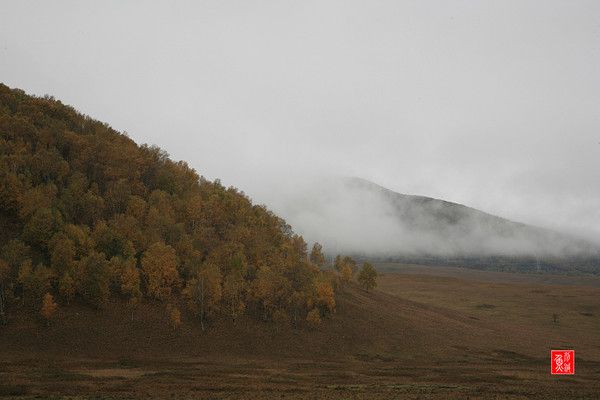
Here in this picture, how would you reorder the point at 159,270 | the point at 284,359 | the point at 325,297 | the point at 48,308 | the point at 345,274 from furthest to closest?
1. the point at 345,274
2. the point at 325,297
3. the point at 159,270
4. the point at 284,359
5. the point at 48,308

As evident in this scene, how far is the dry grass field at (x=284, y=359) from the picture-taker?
137 ft

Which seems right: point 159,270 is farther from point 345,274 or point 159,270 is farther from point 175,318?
point 345,274

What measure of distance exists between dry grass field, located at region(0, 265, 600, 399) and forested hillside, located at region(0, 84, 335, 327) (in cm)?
385

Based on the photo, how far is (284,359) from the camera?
61.5 meters

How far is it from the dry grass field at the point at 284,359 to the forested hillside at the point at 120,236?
3.85 metres

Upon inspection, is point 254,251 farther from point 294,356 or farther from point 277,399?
point 277,399

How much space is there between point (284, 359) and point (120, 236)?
3433cm

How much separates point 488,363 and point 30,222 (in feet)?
246

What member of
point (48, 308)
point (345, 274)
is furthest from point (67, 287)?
point (345, 274)

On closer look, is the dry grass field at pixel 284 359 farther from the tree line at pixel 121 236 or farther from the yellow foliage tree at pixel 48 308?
the tree line at pixel 121 236

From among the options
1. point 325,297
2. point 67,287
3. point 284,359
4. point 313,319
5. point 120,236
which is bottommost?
point 284,359

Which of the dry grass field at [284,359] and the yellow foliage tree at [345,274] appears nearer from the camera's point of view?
the dry grass field at [284,359]

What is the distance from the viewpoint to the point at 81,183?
255ft

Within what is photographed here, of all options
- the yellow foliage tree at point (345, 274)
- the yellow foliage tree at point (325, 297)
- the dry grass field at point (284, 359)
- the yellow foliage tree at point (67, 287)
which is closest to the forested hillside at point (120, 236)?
the yellow foliage tree at point (67, 287)
